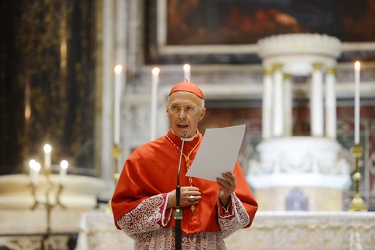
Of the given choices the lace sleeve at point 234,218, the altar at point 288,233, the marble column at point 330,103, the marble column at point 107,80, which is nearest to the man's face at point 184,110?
the lace sleeve at point 234,218

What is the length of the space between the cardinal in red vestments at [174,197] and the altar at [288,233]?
6.36 ft

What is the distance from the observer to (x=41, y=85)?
10.0 meters

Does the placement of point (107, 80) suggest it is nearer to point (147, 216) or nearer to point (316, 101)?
point (316, 101)

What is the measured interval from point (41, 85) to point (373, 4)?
352 cm

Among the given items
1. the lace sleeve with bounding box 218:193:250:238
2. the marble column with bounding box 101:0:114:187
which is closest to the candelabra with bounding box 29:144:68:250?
the marble column with bounding box 101:0:114:187

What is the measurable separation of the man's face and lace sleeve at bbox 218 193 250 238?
0.42 meters

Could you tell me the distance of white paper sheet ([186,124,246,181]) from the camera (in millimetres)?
4945

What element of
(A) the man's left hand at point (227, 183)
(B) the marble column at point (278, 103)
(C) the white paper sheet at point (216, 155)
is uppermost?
(B) the marble column at point (278, 103)

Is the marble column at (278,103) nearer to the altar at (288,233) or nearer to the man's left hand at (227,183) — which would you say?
the altar at (288,233)

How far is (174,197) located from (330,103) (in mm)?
5042

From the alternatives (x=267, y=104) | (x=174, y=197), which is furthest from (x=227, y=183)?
(x=267, y=104)

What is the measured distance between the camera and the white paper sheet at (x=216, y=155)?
16.2 ft

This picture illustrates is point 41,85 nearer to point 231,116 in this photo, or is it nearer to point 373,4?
point 231,116

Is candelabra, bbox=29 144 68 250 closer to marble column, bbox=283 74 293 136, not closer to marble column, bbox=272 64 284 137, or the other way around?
marble column, bbox=272 64 284 137
